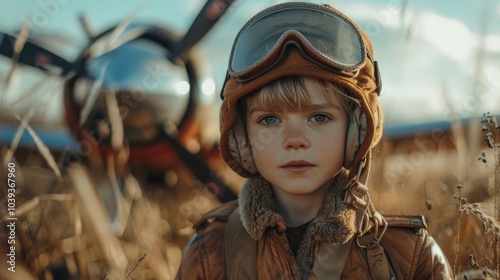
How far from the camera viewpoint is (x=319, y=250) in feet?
6.81

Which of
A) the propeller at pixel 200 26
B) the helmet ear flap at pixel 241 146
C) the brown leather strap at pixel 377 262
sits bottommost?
the brown leather strap at pixel 377 262

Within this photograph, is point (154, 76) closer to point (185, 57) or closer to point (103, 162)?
point (185, 57)

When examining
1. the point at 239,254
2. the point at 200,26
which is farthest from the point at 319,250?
the point at 200,26

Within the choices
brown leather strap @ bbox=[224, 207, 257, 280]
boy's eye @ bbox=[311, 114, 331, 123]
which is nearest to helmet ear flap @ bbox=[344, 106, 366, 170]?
boy's eye @ bbox=[311, 114, 331, 123]

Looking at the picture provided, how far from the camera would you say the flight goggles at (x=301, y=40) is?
206 centimetres

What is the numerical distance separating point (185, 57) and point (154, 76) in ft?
1.25

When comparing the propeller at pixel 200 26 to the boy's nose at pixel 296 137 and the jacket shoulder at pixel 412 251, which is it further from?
the jacket shoulder at pixel 412 251

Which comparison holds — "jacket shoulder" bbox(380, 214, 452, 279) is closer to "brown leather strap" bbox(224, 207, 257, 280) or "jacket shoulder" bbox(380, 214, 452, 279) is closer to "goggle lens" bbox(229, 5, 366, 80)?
"brown leather strap" bbox(224, 207, 257, 280)

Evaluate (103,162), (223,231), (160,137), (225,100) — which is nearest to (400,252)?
(223,231)

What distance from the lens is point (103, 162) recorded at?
6.41 m

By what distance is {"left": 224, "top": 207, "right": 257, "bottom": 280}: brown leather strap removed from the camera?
209 centimetres

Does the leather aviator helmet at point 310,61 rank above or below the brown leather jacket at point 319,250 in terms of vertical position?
above

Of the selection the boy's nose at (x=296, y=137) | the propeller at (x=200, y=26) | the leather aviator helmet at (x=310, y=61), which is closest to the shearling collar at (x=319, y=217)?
the leather aviator helmet at (x=310, y=61)

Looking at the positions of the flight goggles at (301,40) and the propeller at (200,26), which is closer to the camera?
the flight goggles at (301,40)
